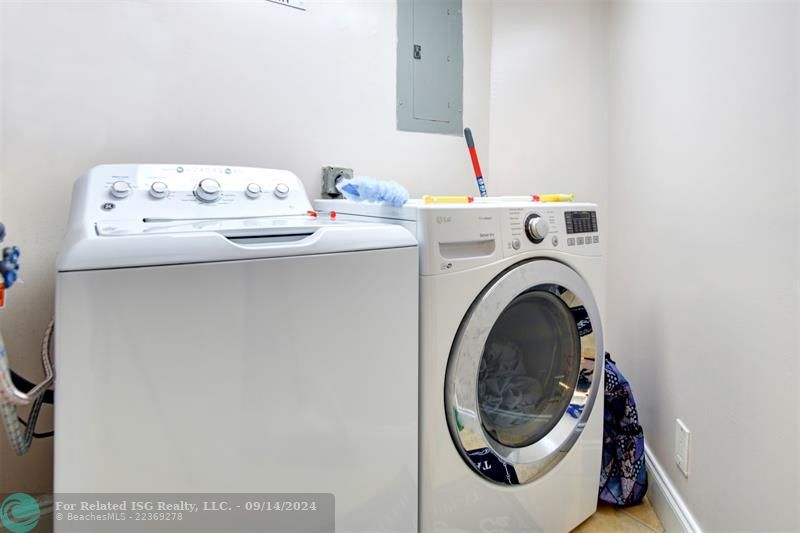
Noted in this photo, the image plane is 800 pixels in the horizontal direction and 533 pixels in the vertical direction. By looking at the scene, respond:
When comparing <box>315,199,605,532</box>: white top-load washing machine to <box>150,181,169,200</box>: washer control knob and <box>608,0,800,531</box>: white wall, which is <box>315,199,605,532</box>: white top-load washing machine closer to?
<box>608,0,800,531</box>: white wall

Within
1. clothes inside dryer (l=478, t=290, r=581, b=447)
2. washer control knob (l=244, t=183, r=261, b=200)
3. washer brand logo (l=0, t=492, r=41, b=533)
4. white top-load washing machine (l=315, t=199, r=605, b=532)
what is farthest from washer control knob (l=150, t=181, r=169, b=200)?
clothes inside dryer (l=478, t=290, r=581, b=447)

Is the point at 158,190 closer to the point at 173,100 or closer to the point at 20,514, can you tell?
the point at 173,100

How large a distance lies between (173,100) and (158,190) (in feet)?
1.26

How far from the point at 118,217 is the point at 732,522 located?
1458 millimetres

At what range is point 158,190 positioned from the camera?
1054 millimetres

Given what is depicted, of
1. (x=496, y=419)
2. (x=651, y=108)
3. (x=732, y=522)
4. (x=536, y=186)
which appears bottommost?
(x=732, y=522)

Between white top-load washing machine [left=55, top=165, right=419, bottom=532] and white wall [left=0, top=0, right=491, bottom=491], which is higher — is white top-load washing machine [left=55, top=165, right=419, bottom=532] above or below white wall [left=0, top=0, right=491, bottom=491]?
below

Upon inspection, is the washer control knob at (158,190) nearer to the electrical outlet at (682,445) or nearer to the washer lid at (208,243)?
the washer lid at (208,243)

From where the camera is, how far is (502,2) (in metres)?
1.91

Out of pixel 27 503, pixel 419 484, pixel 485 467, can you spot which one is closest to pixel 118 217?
pixel 27 503

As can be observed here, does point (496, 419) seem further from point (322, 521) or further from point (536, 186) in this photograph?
point (536, 186)

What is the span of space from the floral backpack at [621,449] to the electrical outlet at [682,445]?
0.13 meters

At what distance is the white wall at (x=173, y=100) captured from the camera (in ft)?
3.65

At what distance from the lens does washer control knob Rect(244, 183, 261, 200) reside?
1.19 m
